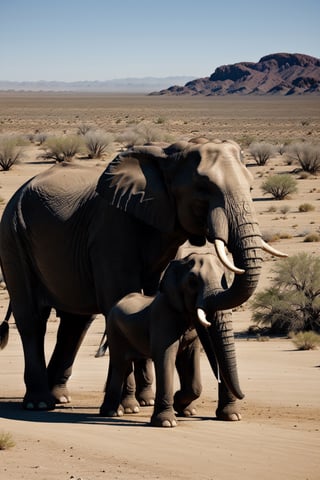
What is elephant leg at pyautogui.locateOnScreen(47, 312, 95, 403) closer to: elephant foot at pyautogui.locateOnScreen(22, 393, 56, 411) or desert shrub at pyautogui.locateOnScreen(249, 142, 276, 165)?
elephant foot at pyautogui.locateOnScreen(22, 393, 56, 411)

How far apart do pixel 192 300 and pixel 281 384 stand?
9.37ft

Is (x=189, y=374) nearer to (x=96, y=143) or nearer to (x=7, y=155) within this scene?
(x=7, y=155)

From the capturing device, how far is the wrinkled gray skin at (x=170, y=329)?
9.04 m

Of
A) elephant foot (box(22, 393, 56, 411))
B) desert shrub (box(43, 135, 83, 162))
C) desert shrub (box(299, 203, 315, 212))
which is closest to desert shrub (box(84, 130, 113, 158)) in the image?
desert shrub (box(43, 135, 83, 162))

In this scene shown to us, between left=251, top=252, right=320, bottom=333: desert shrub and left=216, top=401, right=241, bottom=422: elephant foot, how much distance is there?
7158mm

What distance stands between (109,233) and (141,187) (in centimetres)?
51

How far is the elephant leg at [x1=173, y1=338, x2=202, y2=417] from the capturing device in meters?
9.58

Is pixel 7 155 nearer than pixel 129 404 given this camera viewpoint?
No

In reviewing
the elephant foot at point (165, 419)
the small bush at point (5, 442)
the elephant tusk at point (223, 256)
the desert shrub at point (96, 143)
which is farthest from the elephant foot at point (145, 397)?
the desert shrub at point (96, 143)

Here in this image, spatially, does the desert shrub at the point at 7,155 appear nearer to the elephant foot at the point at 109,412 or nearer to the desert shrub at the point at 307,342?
the desert shrub at the point at 307,342

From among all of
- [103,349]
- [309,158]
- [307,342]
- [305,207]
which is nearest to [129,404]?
[103,349]

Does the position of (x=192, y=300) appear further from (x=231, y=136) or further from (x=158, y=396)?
(x=231, y=136)

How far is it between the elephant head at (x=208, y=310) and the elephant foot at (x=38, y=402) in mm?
2295

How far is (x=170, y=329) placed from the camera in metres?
9.12
